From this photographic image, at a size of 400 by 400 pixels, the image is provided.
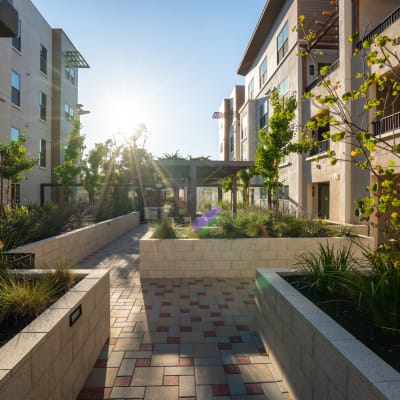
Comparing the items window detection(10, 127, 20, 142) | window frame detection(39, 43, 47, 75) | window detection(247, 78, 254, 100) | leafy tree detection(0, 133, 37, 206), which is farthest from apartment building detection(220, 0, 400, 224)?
window frame detection(39, 43, 47, 75)

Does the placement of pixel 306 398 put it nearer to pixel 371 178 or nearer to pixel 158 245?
pixel 158 245

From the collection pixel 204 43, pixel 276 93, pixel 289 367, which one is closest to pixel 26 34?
pixel 204 43

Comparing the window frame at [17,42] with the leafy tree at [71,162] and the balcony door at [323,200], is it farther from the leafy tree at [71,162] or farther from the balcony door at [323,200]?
the balcony door at [323,200]

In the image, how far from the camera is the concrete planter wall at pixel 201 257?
627 cm

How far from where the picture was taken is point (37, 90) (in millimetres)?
16031

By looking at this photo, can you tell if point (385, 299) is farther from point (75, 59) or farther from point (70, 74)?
point (70, 74)

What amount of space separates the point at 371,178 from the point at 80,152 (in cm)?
1223

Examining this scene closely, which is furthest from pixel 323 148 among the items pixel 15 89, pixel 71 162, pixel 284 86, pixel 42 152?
pixel 42 152

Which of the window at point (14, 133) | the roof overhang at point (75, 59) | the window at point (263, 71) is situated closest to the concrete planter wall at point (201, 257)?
the window at point (14, 133)

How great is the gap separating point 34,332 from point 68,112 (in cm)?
2067

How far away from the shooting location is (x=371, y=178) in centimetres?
976

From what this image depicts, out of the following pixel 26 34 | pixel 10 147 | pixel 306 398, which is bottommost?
pixel 306 398

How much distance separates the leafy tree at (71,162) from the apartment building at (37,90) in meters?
2.21

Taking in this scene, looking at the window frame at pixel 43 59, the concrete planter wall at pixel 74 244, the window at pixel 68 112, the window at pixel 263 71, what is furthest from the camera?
the window at pixel 263 71
